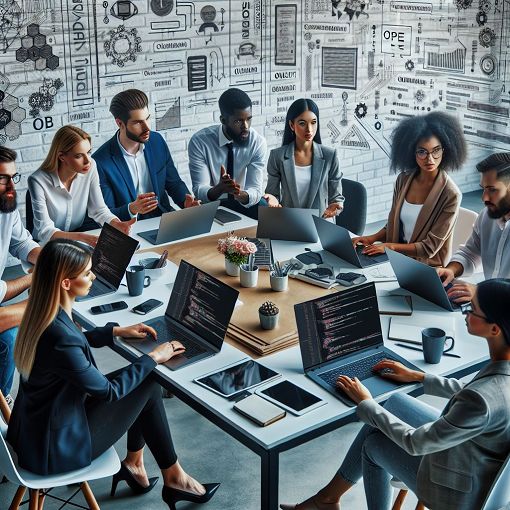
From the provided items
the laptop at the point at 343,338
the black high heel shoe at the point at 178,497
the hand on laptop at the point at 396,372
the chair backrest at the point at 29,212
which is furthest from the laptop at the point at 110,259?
the hand on laptop at the point at 396,372

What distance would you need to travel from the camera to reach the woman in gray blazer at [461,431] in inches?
100

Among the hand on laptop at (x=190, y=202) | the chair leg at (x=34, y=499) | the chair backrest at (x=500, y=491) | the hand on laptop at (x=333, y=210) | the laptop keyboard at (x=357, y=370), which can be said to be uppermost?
A: the hand on laptop at (x=190, y=202)

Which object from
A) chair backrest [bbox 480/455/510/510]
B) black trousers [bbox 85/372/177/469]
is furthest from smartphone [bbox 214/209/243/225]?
chair backrest [bbox 480/455/510/510]

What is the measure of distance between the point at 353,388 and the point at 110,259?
1.53 meters

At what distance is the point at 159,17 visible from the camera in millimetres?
6055

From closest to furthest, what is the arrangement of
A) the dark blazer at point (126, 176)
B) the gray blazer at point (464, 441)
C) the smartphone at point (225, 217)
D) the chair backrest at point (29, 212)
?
the gray blazer at point (464, 441), the chair backrest at point (29, 212), the smartphone at point (225, 217), the dark blazer at point (126, 176)

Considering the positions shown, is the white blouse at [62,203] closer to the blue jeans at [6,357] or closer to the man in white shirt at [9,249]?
the man in white shirt at [9,249]

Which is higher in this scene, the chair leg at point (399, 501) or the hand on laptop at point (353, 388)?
the hand on laptop at point (353, 388)

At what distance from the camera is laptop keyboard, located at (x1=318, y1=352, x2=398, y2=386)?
10.3ft

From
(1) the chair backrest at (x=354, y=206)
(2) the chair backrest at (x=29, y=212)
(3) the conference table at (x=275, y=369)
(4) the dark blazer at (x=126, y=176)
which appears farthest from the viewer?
(1) the chair backrest at (x=354, y=206)

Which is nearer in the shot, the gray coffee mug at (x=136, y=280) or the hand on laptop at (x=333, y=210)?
the gray coffee mug at (x=136, y=280)

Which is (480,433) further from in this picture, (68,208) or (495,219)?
(68,208)

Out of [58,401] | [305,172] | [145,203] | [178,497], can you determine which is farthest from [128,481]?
[305,172]

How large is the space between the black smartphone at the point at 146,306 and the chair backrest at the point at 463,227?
5.82ft
